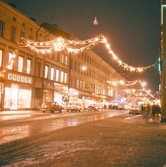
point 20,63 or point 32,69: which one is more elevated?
point 20,63

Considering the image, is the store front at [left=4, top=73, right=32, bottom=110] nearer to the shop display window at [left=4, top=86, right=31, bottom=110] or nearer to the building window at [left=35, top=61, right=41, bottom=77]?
the shop display window at [left=4, top=86, right=31, bottom=110]

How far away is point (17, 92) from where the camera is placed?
38188 mm

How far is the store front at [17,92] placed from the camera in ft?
117

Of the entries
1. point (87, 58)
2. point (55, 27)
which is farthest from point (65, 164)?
point (87, 58)

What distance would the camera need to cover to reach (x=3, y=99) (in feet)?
113

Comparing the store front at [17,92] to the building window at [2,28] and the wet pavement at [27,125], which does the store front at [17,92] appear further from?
the wet pavement at [27,125]

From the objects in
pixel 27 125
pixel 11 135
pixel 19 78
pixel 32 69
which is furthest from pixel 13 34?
pixel 11 135

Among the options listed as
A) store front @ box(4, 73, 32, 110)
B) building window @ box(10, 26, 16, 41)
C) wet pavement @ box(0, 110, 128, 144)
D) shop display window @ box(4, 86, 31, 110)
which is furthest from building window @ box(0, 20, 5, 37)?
wet pavement @ box(0, 110, 128, 144)

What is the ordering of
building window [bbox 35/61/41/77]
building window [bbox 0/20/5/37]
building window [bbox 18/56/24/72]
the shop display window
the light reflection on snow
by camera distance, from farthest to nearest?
building window [bbox 35/61/41/77] < building window [bbox 18/56/24/72] < the shop display window < building window [bbox 0/20/5/37] < the light reflection on snow

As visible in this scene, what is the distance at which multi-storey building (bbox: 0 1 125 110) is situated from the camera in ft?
114

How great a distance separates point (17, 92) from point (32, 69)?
16.8ft

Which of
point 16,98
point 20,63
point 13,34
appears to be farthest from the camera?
point 20,63

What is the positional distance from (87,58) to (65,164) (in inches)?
2459

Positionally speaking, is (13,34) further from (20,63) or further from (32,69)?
(32,69)
